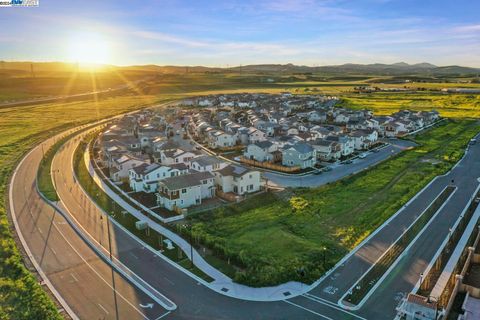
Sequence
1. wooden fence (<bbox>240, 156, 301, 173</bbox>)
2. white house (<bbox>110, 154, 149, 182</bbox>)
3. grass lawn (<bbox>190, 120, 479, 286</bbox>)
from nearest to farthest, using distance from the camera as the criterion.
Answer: grass lawn (<bbox>190, 120, 479, 286</bbox>) < white house (<bbox>110, 154, 149, 182</bbox>) < wooden fence (<bbox>240, 156, 301, 173</bbox>)

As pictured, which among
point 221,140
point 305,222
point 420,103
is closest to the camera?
point 305,222

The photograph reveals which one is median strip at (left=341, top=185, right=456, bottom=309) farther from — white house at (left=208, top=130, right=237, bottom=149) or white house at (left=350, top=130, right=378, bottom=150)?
white house at (left=208, top=130, right=237, bottom=149)

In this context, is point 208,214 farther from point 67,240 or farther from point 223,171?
point 67,240

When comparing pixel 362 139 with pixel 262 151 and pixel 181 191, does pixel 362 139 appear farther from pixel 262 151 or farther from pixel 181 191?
pixel 181 191

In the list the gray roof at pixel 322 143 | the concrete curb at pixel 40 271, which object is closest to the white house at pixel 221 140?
the gray roof at pixel 322 143

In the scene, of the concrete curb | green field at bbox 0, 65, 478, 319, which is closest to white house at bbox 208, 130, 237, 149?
green field at bbox 0, 65, 478, 319

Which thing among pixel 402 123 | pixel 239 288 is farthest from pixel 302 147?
pixel 402 123

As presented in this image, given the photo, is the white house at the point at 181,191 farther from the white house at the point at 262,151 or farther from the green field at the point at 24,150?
the white house at the point at 262,151
